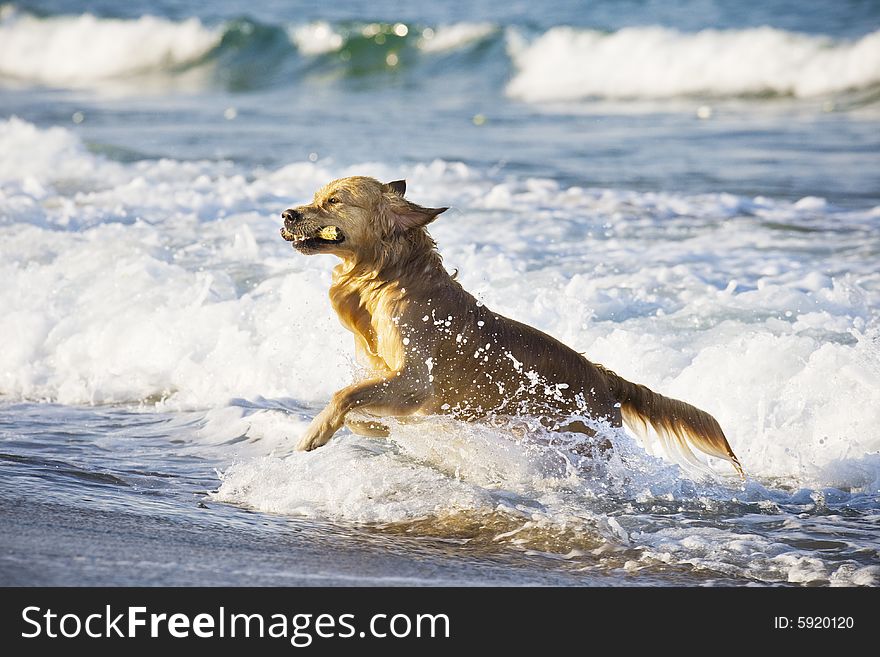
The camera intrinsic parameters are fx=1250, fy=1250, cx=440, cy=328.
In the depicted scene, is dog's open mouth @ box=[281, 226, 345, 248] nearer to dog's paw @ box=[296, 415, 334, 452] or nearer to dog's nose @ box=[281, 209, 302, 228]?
dog's nose @ box=[281, 209, 302, 228]

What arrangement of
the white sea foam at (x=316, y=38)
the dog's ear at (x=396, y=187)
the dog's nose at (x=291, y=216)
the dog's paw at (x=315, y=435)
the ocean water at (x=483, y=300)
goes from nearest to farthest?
1. the ocean water at (x=483, y=300)
2. the dog's paw at (x=315, y=435)
3. the dog's nose at (x=291, y=216)
4. the dog's ear at (x=396, y=187)
5. the white sea foam at (x=316, y=38)

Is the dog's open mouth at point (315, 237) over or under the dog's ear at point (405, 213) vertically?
under

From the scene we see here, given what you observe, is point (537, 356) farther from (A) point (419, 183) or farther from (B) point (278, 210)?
(A) point (419, 183)

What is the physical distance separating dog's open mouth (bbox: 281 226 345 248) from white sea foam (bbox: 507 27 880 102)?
652 inches

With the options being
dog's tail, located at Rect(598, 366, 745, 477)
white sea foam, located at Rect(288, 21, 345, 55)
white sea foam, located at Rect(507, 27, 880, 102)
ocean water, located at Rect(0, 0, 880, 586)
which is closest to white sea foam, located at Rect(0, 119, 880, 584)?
ocean water, located at Rect(0, 0, 880, 586)

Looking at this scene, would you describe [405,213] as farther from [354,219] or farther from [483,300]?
[483,300]

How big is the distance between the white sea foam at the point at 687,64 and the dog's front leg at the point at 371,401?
16612 mm

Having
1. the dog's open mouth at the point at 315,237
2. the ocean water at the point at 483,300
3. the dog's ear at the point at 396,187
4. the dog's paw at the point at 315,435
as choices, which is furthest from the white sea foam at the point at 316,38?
the dog's paw at the point at 315,435

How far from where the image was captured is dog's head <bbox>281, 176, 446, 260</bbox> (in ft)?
19.2

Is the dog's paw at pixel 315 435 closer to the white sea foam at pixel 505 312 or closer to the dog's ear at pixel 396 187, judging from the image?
the white sea foam at pixel 505 312

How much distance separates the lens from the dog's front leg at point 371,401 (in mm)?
5637

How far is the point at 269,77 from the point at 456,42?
159 inches

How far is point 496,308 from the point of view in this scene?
28.4 feet

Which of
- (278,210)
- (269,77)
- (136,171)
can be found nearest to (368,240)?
(278,210)
